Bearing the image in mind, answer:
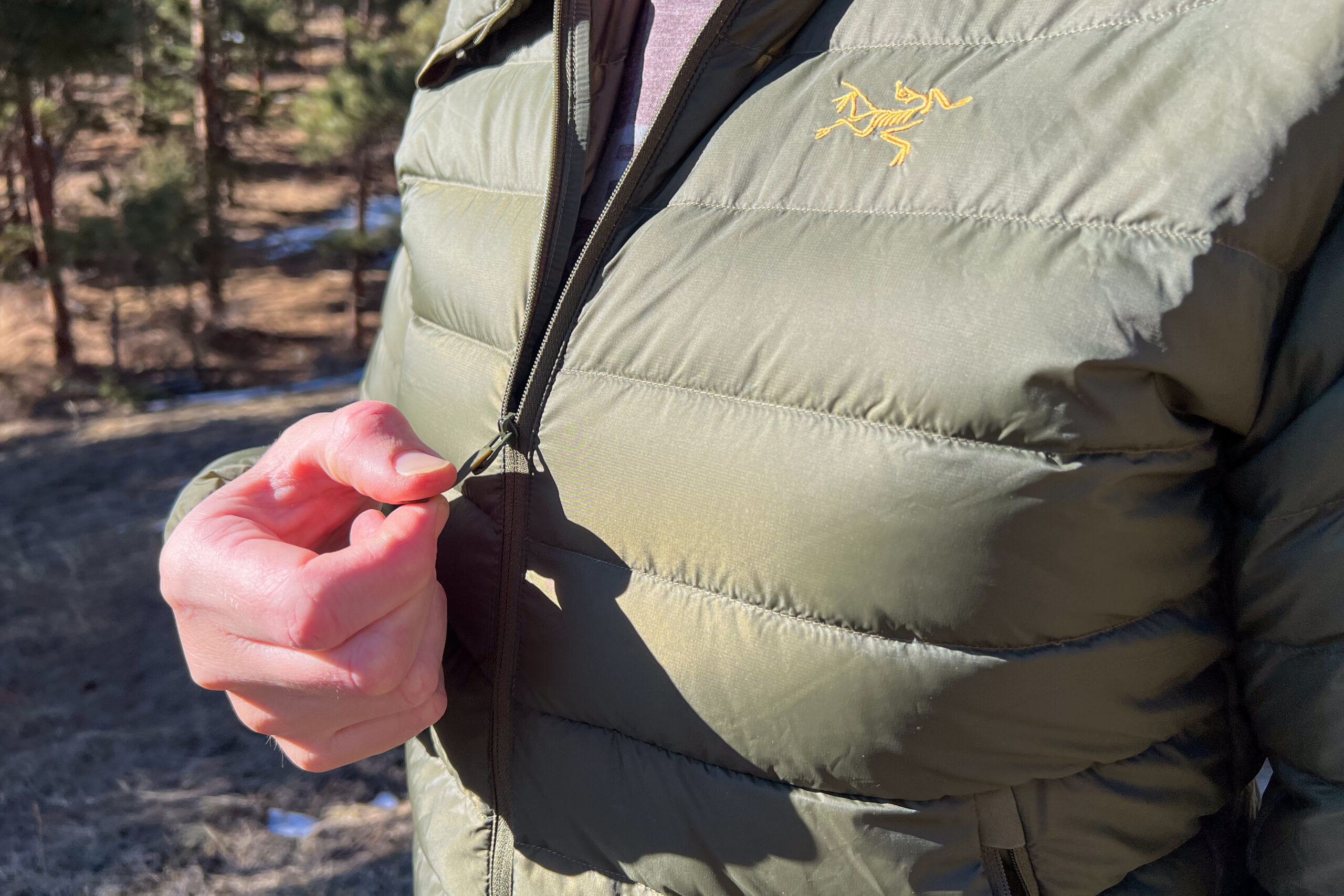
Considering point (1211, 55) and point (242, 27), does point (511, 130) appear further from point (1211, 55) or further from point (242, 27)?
point (242, 27)

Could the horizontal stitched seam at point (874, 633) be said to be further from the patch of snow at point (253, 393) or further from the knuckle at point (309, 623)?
the patch of snow at point (253, 393)

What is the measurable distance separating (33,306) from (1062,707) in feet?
48.2

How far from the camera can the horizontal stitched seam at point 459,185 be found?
4.04 feet

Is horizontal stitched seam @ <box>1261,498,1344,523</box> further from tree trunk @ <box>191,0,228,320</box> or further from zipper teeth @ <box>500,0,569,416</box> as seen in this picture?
tree trunk @ <box>191,0,228,320</box>

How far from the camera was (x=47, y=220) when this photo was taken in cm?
1072

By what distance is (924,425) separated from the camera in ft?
2.90

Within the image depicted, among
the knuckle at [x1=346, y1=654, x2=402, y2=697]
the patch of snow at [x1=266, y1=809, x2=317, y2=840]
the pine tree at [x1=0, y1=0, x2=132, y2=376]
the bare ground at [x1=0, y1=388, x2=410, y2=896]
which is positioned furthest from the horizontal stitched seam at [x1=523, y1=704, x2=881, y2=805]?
the pine tree at [x1=0, y1=0, x2=132, y2=376]

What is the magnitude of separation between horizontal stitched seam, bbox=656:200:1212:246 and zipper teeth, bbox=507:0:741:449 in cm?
7

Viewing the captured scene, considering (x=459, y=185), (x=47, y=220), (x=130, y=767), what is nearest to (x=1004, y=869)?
(x=459, y=185)

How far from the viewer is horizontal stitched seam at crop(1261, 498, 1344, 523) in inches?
31.7

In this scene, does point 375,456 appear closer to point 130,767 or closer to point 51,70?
point 130,767

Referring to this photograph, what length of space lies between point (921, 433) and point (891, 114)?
0.36 metres

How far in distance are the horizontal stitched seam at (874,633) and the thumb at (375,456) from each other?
0.24m

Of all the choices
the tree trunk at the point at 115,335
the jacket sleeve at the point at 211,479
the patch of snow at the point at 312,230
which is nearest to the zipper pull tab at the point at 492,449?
the jacket sleeve at the point at 211,479
